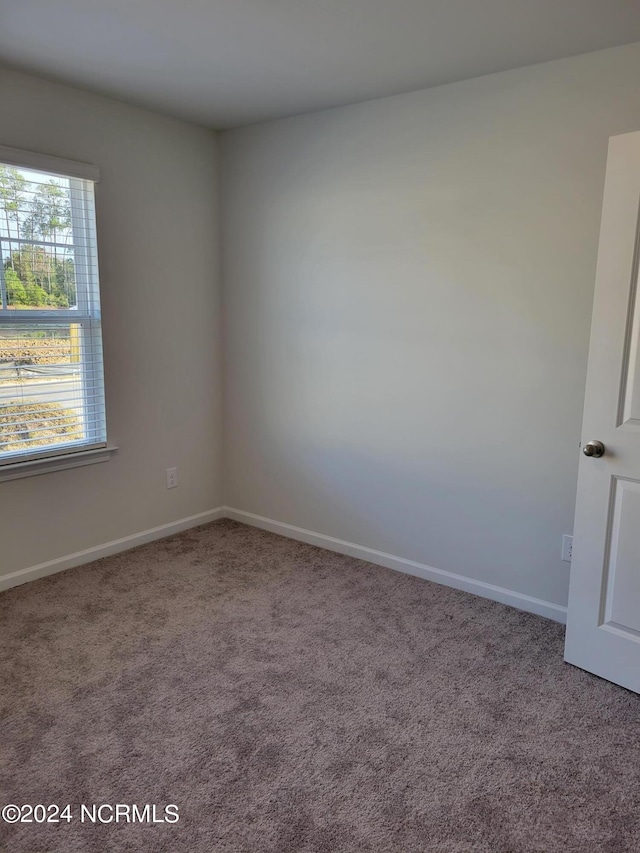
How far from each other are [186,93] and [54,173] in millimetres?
775

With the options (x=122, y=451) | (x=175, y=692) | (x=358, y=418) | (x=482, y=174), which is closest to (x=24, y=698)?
(x=175, y=692)

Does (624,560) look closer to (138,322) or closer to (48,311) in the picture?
(138,322)

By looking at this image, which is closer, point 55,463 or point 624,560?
point 624,560

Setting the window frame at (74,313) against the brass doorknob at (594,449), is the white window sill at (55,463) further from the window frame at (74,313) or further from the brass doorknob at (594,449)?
the brass doorknob at (594,449)

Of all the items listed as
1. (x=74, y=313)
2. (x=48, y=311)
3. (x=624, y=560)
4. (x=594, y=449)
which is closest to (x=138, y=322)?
(x=74, y=313)

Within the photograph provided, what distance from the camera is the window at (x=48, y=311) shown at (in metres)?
2.87

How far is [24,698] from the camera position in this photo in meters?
2.18

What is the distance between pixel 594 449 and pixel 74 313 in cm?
259

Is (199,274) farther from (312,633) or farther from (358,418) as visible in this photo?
(312,633)

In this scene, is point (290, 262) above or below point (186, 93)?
below

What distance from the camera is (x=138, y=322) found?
3.46m

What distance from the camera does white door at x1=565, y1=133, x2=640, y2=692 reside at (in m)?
2.12

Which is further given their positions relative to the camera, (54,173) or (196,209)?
(196,209)

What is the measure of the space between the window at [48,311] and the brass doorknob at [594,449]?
2.47 metres
